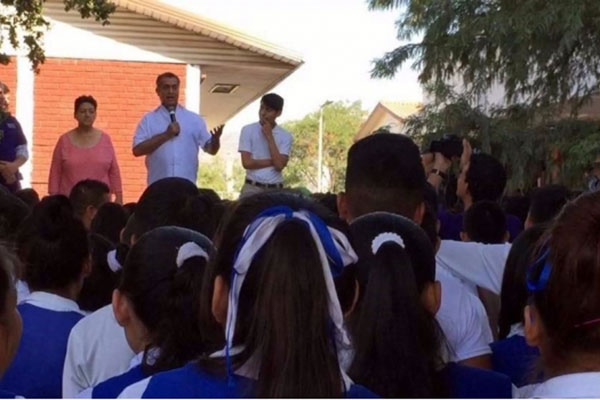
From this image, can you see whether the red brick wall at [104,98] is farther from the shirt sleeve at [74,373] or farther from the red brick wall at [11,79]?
the shirt sleeve at [74,373]

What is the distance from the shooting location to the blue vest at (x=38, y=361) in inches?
135

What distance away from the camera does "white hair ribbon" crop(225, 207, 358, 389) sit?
1.97 m

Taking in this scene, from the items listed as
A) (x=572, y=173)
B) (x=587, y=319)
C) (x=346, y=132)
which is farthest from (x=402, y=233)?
(x=346, y=132)

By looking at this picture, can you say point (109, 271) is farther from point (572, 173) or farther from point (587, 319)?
point (572, 173)

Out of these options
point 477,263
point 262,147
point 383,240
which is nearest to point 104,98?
point 262,147

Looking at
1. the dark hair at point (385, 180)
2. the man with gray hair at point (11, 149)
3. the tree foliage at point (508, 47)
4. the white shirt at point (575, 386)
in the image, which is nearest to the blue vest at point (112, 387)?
the white shirt at point (575, 386)

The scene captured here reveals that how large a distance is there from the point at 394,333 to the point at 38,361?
53.1 inches

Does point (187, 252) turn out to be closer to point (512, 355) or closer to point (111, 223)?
point (512, 355)

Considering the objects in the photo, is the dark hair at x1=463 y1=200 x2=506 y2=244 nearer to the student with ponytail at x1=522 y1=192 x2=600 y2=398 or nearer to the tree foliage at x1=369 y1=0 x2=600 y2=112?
the student with ponytail at x1=522 y1=192 x2=600 y2=398

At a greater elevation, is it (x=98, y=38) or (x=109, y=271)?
(x=98, y=38)

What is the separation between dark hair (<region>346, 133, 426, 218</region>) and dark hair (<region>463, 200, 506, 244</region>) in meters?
1.04

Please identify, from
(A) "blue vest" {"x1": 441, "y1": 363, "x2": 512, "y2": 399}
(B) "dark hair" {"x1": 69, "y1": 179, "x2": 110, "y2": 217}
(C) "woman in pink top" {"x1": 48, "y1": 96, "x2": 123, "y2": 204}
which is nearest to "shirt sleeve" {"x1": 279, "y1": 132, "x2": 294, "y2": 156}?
(C) "woman in pink top" {"x1": 48, "y1": 96, "x2": 123, "y2": 204}

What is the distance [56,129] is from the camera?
1494cm

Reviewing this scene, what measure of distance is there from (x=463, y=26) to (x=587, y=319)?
11.8 metres
